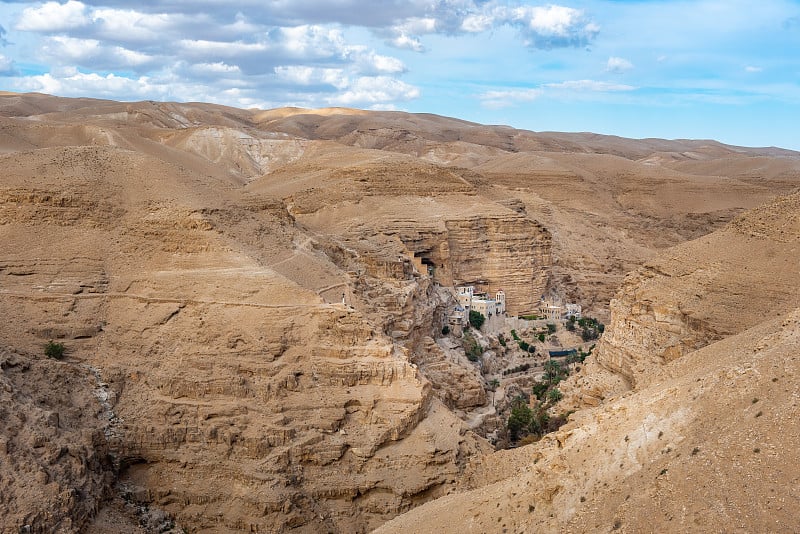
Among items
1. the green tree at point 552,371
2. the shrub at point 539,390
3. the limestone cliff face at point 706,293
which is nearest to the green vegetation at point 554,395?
the shrub at point 539,390

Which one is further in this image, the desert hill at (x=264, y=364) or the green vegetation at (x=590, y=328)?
the green vegetation at (x=590, y=328)

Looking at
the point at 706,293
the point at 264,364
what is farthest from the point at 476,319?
the point at 264,364

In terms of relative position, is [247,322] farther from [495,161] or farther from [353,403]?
[495,161]

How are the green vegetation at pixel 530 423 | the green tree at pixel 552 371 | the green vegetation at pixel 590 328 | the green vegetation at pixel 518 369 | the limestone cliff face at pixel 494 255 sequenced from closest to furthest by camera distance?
1. the green vegetation at pixel 530 423
2. the green tree at pixel 552 371
3. the green vegetation at pixel 518 369
4. the limestone cliff face at pixel 494 255
5. the green vegetation at pixel 590 328

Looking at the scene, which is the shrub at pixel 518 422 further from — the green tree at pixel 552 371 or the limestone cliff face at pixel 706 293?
the green tree at pixel 552 371

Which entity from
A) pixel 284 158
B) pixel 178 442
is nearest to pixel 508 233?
pixel 178 442

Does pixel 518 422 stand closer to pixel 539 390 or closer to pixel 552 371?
pixel 539 390
